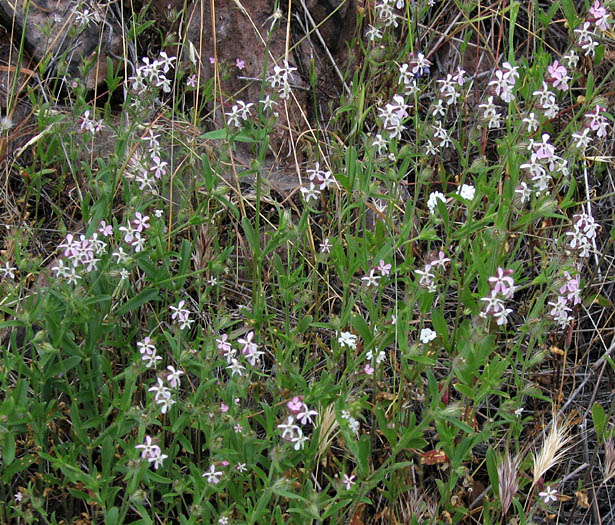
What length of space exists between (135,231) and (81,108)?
82cm

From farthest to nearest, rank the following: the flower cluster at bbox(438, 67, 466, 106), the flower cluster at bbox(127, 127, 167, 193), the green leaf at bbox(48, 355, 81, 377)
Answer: the flower cluster at bbox(438, 67, 466, 106) < the flower cluster at bbox(127, 127, 167, 193) < the green leaf at bbox(48, 355, 81, 377)

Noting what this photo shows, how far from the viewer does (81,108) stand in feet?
10.8

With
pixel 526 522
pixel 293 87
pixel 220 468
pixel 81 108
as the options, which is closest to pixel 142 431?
pixel 220 468

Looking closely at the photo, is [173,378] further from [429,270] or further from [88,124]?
[88,124]

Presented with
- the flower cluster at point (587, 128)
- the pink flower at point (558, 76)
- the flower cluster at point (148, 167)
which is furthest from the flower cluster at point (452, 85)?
the flower cluster at point (148, 167)

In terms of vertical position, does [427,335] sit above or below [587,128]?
below

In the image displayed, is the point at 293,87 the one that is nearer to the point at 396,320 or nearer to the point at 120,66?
the point at 120,66

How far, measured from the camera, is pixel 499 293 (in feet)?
7.84

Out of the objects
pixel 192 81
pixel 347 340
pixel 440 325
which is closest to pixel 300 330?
pixel 347 340

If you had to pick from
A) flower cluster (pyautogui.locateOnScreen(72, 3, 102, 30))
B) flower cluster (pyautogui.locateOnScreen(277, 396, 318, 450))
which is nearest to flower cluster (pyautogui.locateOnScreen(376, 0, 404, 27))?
flower cluster (pyautogui.locateOnScreen(72, 3, 102, 30))

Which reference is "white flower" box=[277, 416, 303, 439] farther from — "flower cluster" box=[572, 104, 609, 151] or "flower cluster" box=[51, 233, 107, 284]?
"flower cluster" box=[572, 104, 609, 151]

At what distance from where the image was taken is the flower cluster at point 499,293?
7.63ft

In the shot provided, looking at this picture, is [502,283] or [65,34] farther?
[65,34]

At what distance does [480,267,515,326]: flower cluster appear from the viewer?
2.33 meters
